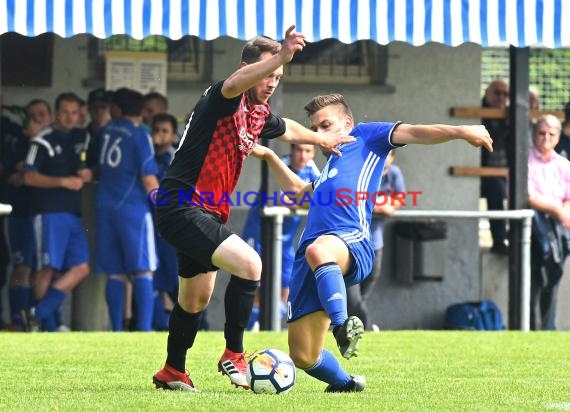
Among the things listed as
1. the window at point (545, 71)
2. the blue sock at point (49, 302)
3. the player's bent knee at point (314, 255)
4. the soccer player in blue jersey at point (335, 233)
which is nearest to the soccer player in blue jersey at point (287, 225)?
the blue sock at point (49, 302)

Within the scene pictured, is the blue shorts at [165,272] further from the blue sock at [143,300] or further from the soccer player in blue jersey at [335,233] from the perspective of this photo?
the soccer player in blue jersey at [335,233]

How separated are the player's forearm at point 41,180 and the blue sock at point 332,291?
251 inches

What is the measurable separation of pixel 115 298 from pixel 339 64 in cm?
382

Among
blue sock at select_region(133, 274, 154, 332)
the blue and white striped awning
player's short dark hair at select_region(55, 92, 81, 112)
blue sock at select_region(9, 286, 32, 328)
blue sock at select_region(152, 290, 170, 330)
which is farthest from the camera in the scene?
Answer: blue sock at select_region(152, 290, 170, 330)

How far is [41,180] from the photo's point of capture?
43.2 ft

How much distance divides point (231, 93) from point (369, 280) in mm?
6610

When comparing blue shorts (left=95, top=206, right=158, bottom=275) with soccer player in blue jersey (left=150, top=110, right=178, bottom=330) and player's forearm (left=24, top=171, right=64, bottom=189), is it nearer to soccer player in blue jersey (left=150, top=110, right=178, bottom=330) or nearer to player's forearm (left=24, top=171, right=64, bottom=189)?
player's forearm (left=24, top=171, right=64, bottom=189)

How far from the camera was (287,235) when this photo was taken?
1369 centimetres

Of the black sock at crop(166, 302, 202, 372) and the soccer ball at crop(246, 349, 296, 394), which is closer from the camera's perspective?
the soccer ball at crop(246, 349, 296, 394)

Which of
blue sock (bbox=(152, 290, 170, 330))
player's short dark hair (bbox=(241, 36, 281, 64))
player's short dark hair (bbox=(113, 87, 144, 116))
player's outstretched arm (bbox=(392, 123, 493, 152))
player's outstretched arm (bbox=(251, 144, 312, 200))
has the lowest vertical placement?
blue sock (bbox=(152, 290, 170, 330))

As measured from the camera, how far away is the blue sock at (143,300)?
12992 mm

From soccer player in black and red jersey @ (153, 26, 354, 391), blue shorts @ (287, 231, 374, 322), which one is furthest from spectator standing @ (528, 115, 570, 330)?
soccer player in black and red jersey @ (153, 26, 354, 391)

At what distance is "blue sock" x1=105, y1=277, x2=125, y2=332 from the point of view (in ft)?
43.1

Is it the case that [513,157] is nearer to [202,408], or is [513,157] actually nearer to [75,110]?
[75,110]
